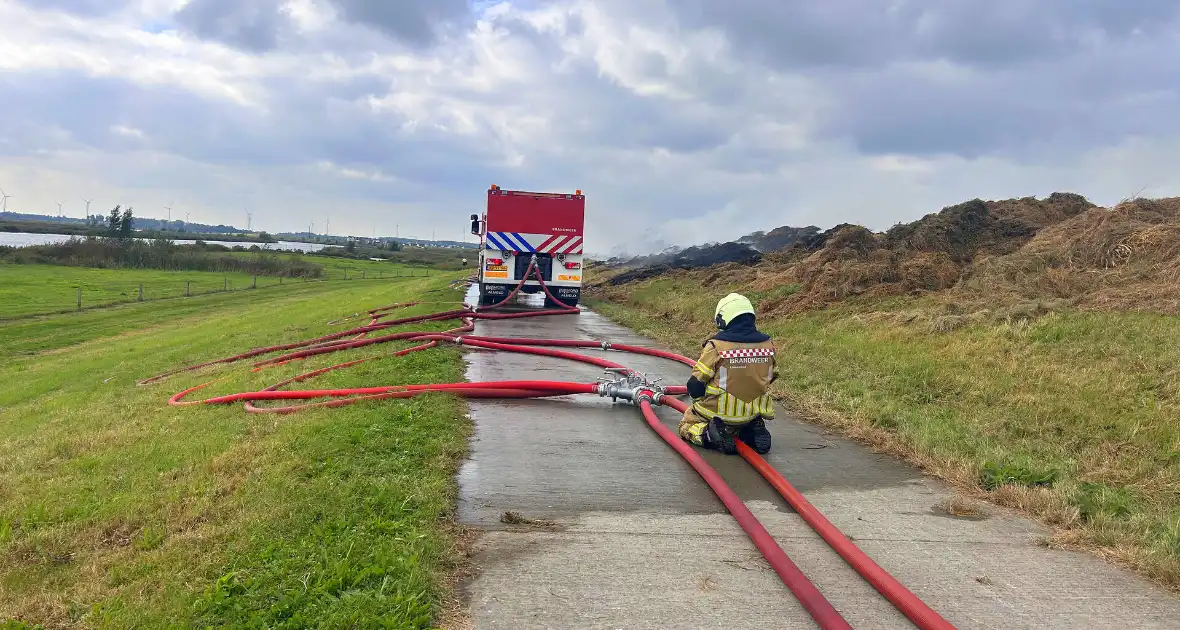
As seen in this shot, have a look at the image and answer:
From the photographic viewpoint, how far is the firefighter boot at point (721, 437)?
18.6 ft

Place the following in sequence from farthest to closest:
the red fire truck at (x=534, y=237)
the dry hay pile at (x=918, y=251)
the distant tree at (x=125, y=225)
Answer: the distant tree at (x=125, y=225), the red fire truck at (x=534, y=237), the dry hay pile at (x=918, y=251)

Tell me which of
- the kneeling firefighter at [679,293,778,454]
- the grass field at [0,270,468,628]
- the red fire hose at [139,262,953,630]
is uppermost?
the kneeling firefighter at [679,293,778,454]

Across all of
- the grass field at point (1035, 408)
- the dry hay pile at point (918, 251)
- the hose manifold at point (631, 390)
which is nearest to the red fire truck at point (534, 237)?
the dry hay pile at point (918, 251)

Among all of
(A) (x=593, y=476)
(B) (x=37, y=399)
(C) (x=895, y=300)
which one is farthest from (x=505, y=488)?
(B) (x=37, y=399)

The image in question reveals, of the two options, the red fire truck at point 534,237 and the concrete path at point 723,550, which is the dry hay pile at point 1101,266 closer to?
the concrete path at point 723,550

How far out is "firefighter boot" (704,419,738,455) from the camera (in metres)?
5.67

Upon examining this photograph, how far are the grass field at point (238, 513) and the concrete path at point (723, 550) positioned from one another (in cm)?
36

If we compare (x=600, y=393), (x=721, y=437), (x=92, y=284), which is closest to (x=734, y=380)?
(x=721, y=437)

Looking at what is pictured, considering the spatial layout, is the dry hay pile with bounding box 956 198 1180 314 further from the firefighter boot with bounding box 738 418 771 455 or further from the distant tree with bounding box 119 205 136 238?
the distant tree with bounding box 119 205 136 238

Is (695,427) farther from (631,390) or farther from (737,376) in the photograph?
(631,390)

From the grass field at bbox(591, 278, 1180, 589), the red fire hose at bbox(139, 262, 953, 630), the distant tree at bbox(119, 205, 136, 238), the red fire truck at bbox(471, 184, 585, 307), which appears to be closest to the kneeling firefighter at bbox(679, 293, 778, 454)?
the red fire hose at bbox(139, 262, 953, 630)

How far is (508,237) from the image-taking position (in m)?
17.2

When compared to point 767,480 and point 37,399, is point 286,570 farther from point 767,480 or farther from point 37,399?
point 37,399

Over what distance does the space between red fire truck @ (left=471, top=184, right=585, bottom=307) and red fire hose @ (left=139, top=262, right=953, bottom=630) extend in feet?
4.84
